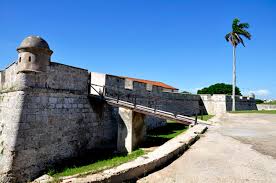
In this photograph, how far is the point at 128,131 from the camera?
34.2 ft

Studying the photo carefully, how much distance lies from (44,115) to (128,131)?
3.62m

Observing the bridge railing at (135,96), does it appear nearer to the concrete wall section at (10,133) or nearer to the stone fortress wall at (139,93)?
the stone fortress wall at (139,93)

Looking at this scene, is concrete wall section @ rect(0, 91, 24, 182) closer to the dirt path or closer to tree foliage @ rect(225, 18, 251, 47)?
the dirt path

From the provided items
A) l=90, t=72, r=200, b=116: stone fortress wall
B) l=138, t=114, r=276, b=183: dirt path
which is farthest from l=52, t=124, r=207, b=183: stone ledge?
l=90, t=72, r=200, b=116: stone fortress wall

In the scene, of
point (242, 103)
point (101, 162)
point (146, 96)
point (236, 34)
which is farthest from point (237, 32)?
point (101, 162)

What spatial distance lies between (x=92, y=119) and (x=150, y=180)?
23.8ft

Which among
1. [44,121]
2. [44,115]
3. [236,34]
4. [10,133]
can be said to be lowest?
[10,133]

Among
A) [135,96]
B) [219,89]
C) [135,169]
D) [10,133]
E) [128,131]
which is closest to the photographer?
[135,169]

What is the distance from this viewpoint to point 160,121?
17.7 metres

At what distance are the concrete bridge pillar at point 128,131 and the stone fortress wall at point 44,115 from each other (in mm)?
339

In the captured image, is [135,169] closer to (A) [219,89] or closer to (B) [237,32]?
(B) [237,32]

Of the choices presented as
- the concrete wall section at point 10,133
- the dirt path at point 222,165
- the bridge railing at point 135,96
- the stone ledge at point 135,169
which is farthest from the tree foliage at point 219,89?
the stone ledge at point 135,169

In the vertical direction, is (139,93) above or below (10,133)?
above

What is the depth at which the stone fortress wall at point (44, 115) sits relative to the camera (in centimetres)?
799
